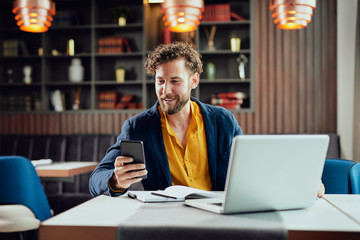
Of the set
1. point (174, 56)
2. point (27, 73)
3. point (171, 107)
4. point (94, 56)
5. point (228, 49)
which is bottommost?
point (171, 107)

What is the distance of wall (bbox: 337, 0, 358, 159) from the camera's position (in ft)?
13.3

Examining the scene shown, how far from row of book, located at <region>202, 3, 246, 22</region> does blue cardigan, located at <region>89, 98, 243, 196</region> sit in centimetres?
270

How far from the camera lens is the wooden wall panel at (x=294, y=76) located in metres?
4.44

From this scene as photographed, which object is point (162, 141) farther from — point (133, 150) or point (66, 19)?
point (66, 19)

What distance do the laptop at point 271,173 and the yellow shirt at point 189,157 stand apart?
776mm

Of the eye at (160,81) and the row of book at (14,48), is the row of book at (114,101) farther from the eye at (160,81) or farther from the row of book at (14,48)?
the eye at (160,81)

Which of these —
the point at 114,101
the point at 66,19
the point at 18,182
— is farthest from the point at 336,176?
the point at 66,19

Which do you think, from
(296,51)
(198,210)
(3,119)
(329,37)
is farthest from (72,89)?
(198,210)

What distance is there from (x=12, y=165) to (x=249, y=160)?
5.37ft

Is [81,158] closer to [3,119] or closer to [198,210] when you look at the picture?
[3,119]

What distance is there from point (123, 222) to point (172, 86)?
1.13m

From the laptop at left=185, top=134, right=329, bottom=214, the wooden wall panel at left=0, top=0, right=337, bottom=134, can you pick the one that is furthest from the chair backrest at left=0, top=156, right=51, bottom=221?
the wooden wall panel at left=0, top=0, right=337, bottom=134

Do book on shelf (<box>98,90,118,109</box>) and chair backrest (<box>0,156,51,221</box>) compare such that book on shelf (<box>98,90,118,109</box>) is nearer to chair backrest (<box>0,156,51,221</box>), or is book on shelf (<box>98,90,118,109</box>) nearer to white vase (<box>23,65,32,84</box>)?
white vase (<box>23,65,32,84</box>)

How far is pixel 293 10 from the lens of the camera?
9.53 feet
